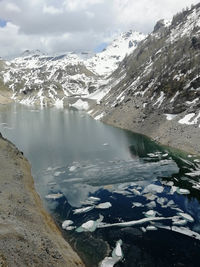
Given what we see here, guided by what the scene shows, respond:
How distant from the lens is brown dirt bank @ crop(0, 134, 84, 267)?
2444cm

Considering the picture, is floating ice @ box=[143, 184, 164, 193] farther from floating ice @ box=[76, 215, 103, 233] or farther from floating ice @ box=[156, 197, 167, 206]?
floating ice @ box=[76, 215, 103, 233]

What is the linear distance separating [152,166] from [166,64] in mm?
80312

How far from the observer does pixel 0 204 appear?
34406 mm

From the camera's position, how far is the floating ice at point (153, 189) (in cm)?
4438

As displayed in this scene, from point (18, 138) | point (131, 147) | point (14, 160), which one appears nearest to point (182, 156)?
point (131, 147)

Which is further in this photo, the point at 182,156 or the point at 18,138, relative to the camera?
the point at 18,138

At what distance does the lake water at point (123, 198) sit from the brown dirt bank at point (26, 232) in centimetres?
203

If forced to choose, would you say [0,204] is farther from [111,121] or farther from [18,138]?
[111,121]

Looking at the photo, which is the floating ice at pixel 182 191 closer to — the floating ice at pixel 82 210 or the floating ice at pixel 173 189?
the floating ice at pixel 173 189

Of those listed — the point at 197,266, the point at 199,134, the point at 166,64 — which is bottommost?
the point at 197,266

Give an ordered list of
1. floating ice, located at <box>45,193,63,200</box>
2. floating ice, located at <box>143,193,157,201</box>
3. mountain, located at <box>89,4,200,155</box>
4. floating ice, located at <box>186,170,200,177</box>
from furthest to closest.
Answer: mountain, located at <box>89,4,200,155</box> → floating ice, located at <box>186,170,200,177</box> → floating ice, located at <box>45,193,63,200</box> → floating ice, located at <box>143,193,157,201</box>

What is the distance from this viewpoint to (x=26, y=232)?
93.8ft

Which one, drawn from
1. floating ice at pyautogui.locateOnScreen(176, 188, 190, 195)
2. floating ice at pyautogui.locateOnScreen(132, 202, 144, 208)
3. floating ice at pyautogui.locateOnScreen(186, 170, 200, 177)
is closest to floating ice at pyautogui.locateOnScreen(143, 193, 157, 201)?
floating ice at pyautogui.locateOnScreen(132, 202, 144, 208)

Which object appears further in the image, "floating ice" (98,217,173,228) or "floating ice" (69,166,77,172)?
"floating ice" (69,166,77,172)
